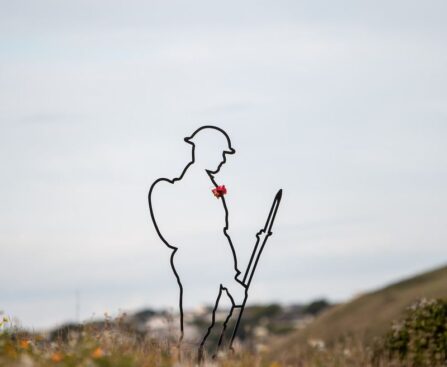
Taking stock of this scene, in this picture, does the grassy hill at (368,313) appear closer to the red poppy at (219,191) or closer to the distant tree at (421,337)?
the distant tree at (421,337)

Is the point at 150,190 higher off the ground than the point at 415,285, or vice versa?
the point at 150,190

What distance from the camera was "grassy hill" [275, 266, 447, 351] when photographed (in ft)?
60.8

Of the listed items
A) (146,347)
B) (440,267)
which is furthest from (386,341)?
(440,267)

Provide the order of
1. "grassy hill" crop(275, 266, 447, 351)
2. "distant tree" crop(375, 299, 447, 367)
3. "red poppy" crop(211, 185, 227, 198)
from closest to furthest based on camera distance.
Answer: "red poppy" crop(211, 185, 227, 198) < "distant tree" crop(375, 299, 447, 367) < "grassy hill" crop(275, 266, 447, 351)

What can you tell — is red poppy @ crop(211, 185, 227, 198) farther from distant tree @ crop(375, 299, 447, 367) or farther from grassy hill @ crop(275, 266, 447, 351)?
grassy hill @ crop(275, 266, 447, 351)

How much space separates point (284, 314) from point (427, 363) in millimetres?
36510

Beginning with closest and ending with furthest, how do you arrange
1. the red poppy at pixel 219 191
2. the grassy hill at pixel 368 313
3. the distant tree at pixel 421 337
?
1. the red poppy at pixel 219 191
2. the distant tree at pixel 421 337
3. the grassy hill at pixel 368 313

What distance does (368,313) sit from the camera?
19.9 metres

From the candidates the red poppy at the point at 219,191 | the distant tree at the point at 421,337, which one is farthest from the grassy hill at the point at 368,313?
the red poppy at the point at 219,191

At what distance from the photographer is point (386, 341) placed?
492 inches

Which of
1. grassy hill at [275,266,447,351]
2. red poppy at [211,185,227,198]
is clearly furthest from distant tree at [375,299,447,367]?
grassy hill at [275,266,447,351]

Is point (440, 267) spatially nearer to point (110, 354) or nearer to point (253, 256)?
point (253, 256)

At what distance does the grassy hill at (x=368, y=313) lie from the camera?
18547mm

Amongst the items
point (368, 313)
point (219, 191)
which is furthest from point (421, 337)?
point (368, 313)
